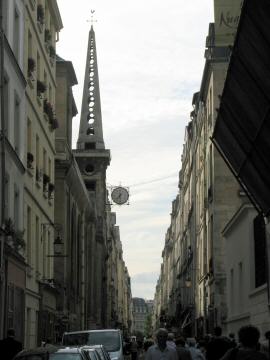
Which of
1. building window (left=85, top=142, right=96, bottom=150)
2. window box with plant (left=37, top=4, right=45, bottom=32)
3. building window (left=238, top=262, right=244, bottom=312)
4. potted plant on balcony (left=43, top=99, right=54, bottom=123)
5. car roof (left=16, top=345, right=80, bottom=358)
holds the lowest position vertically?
car roof (left=16, top=345, right=80, bottom=358)

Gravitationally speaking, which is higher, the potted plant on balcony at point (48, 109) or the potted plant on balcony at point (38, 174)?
the potted plant on balcony at point (48, 109)

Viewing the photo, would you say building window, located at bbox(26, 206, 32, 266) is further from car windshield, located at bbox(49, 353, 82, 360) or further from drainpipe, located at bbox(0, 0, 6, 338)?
car windshield, located at bbox(49, 353, 82, 360)

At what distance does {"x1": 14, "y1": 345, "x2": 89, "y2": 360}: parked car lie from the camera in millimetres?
14414

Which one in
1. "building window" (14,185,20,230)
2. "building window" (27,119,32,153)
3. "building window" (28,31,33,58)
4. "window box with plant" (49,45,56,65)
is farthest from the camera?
"window box with plant" (49,45,56,65)

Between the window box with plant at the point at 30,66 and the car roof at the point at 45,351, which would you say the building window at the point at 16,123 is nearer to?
the window box with plant at the point at 30,66

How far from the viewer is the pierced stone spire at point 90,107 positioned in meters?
105

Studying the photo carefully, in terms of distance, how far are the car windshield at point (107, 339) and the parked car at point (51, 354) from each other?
12032 millimetres

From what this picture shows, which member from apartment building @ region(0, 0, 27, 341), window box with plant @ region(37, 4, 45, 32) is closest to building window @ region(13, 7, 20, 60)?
apartment building @ region(0, 0, 27, 341)

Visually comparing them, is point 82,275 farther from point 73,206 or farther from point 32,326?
point 32,326

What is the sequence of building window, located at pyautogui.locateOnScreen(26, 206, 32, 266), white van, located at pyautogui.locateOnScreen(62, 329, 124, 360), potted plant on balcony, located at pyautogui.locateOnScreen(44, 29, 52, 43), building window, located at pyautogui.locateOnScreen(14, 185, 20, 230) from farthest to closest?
potted plant on balcony, located at pyautogui.locateOnScreen(44, 29, 52, 43) → building window, located at pyautogui.locateOnScreen(26, 206, 32, 266) → building window, located at pyautogui.locateOnScreen(14, 185, 20, 230) → white van, located at pyautogui.locateOnScreen(62, 329, 124, 360)

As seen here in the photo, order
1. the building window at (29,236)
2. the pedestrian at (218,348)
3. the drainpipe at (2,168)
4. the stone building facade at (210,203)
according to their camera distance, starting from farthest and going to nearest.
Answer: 1. the stone building facade at (210,203)
2. the building window at (29,236)
3. the drainpipe at (2,168)
4. the pedestrian at (218,348)

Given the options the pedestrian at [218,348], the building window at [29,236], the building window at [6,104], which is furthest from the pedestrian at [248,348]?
the building window at [29,236]

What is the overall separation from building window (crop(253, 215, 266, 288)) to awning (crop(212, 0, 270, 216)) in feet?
13.7

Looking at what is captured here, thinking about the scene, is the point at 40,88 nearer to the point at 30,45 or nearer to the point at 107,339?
the point at 30,45
